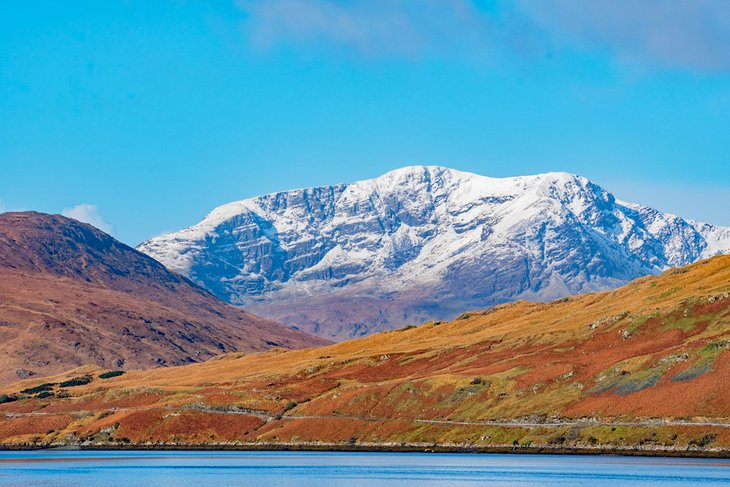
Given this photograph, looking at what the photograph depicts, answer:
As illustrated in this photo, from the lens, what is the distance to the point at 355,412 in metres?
175

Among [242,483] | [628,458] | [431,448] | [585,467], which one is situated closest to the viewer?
[242,483]

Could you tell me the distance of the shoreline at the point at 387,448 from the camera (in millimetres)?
126812

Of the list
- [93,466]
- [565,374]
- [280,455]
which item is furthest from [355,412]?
[93,466]

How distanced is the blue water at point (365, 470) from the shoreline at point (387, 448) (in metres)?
2.49

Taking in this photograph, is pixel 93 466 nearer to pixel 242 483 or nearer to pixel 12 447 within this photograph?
pixel 242 483

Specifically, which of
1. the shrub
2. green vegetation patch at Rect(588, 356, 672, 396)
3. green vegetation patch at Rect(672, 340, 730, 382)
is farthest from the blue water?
the shrub

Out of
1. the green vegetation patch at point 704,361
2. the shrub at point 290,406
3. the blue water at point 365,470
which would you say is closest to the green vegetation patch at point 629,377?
the green vegetation patch at point 704,361

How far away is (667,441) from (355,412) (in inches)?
2365

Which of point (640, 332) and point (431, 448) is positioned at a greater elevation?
point (640, 332)

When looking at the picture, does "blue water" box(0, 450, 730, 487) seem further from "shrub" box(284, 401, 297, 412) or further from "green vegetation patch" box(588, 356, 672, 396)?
"shrub" box(284, 401, 297, 412)

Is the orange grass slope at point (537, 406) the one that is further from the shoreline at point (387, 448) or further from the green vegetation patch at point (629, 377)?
the shoreline at point (387, 448)

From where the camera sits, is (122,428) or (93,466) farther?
(122,428)

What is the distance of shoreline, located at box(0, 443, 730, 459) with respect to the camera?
416 feet

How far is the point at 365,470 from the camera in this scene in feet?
408
